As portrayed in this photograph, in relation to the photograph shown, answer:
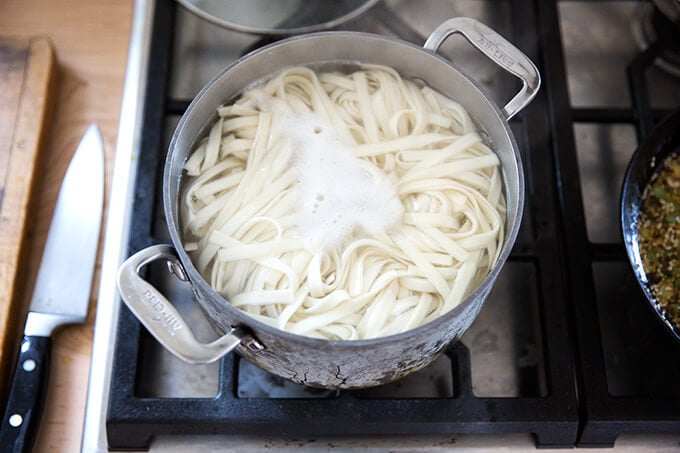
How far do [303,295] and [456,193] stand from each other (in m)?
0.25

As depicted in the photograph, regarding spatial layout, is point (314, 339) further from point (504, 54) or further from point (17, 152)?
point (17, 152)

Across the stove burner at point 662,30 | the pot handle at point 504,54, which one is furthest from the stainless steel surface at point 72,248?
the stove burner at point 662,30

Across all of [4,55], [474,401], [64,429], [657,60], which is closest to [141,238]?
[64,429]

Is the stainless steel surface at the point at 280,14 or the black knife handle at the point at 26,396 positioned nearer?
the black knife handle at the point at 26,396

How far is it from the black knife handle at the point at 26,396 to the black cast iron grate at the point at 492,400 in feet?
0.33

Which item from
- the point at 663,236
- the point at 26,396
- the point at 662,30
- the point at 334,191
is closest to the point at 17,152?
the point at 26,396

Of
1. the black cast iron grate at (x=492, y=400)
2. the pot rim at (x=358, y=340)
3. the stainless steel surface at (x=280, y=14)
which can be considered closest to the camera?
the pot rim at (x=358, y=340)

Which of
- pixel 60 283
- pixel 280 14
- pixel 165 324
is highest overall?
pixel 280 14

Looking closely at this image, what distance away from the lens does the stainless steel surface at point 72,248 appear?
42.6 inches

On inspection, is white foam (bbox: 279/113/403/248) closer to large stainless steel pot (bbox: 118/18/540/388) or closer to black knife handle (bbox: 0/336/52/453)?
large stainless steel pot (bbox: 118/18/540/388)

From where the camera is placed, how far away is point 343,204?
971 millimetres

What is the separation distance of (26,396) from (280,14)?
0.72 m

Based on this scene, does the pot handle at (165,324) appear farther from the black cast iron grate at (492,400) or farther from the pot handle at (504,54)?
the pot handle at (504,54)

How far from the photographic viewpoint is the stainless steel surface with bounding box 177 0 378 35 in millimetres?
1227
